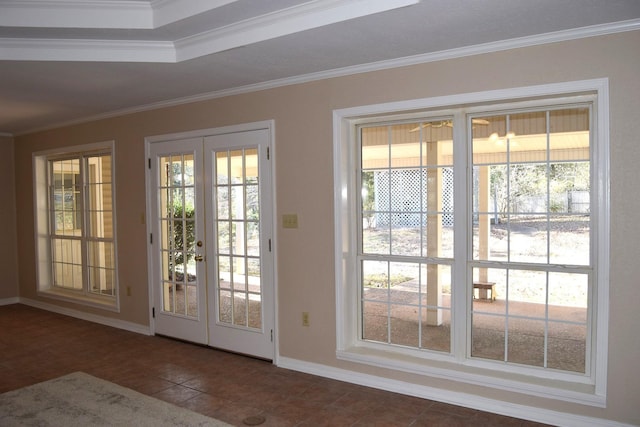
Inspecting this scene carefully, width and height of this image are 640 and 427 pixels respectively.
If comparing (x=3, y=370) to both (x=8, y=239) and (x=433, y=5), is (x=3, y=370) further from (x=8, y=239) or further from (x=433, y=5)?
(x=433, y=5)

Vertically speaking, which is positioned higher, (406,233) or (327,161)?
(327,161)

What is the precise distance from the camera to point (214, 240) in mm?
4770

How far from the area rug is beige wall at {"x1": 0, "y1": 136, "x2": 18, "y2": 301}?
12.9 ft

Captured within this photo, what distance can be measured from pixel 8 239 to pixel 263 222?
4.93 metres

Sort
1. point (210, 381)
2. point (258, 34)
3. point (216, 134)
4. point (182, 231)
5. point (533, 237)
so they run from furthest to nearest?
point (182, 231), point (216, 134), point (210, 381), point (533, 237), point (258, 34)

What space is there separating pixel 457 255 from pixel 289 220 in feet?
4.84

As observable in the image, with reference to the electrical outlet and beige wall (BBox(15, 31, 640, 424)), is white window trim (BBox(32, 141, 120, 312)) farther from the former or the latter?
the electrical outlet

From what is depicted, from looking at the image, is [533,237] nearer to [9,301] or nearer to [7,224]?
[7,224]

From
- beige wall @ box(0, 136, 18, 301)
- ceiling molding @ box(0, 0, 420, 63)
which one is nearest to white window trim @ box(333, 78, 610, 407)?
ceiling molding @ box(0, 0, 420, 63)

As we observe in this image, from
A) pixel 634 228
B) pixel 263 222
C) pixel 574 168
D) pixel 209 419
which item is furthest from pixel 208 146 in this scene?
pixel 634 228

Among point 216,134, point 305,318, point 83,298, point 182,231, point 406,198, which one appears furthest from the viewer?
point 83,298

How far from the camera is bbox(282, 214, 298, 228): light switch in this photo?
420 cm

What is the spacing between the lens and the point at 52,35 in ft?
10.7

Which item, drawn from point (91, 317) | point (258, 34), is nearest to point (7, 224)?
point (91, 317)
